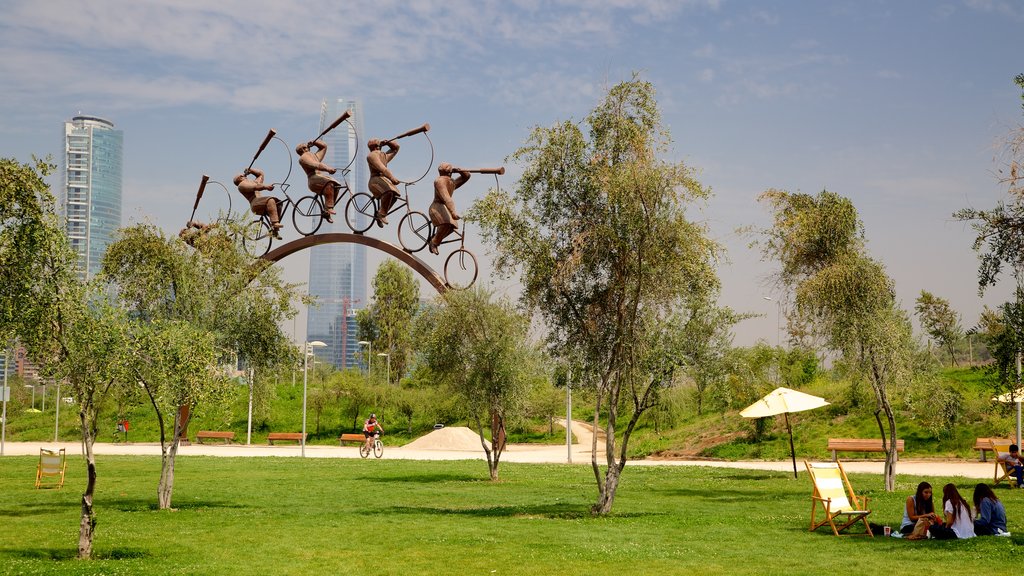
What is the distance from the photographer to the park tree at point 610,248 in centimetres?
1681

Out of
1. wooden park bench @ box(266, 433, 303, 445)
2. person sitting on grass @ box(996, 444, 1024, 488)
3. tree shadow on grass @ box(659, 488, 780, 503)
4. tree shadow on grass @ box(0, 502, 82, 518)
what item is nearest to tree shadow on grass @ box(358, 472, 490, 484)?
tree shadow on grass @ box(659, 488, 780, 503)

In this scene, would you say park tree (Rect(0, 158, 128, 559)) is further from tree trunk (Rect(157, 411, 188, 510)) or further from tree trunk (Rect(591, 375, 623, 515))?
tree trunk (Rect(591, 375, 623, 515))

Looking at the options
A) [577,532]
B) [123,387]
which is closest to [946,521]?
[577,532]

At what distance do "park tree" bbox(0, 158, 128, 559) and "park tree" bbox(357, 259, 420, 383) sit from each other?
64.6m

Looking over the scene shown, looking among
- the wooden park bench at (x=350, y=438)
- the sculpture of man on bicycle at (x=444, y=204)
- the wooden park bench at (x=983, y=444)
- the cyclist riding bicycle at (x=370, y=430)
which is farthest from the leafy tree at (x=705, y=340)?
the wooden park bench at (x=350, y=438)

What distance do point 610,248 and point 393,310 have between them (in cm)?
6279

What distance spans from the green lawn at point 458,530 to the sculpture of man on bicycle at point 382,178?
12.2 m

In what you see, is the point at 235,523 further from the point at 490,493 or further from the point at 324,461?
the point at 324,461

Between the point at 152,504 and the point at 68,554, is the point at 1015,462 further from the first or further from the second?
the point at 68,554

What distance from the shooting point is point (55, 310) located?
12.9 m

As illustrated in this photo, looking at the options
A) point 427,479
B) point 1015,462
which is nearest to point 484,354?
point 427,479

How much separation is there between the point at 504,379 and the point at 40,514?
Result: 12567 mm

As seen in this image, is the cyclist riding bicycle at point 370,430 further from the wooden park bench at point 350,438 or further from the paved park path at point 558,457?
the wooden park bench at point 350,438

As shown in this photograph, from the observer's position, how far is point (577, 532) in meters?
15.2
